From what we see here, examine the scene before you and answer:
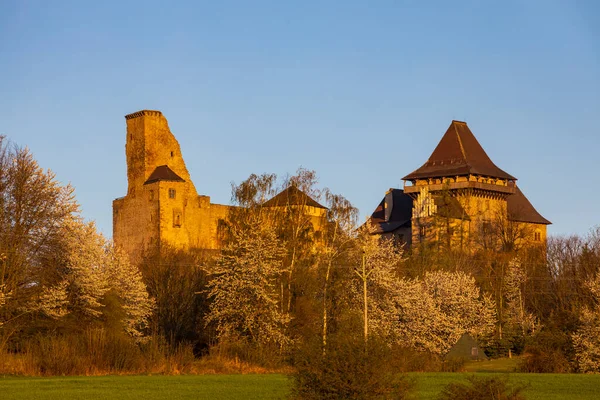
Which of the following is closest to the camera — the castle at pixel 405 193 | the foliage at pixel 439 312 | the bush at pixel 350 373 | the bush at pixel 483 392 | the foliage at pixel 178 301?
the bush at pixel 483 392

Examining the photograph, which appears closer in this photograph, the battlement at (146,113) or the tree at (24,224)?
the tree at (24,224)

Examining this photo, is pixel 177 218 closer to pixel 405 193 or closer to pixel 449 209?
pixel 405 193

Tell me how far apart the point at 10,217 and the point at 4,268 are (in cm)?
202

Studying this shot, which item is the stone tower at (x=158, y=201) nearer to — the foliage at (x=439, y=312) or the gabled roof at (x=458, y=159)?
the gabled roof at (x=458, y=159)

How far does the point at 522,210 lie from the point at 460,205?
412 inches

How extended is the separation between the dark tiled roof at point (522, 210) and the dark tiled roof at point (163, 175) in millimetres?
25633

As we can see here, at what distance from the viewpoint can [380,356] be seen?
55.4ft

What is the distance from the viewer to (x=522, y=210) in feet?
269

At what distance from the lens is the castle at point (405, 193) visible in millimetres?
71375

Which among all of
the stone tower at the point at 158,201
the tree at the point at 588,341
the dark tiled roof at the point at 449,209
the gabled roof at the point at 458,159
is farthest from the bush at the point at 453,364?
the gabled roof at the point at 458,159

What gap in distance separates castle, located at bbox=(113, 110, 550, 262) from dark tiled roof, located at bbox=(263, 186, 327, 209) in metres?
18.8

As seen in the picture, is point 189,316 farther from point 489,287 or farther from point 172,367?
point 489,287

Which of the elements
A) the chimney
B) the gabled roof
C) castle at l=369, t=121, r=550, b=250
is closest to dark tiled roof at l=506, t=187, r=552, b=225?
castle at l=369, t=121, r=550, b=250

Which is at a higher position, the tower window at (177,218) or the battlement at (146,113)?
the battlement at (146,113)
